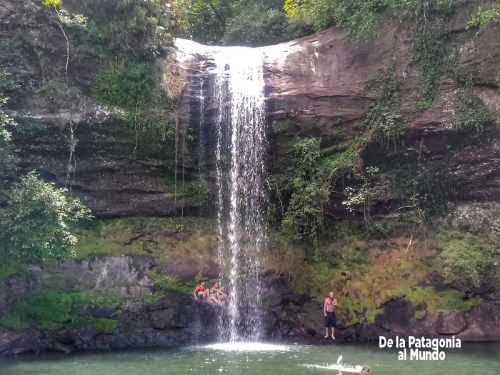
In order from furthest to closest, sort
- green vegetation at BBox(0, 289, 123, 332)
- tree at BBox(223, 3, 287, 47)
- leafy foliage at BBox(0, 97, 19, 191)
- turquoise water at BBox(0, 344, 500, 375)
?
tree at BBox(223, 3, 287, 47), green vegetation at BBox(0, 289, 123, 332), leafy foliage at BBox(0, 97, 19, 191), turquoise water at BBox(0, 344, 500, 375)

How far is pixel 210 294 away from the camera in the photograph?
1376 centimetres

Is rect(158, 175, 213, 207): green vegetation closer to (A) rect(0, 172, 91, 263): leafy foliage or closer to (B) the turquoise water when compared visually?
(A) rect(0, 172, 91, 263): leafy foliage

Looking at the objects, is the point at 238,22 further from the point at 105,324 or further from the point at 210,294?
the point at 105,324

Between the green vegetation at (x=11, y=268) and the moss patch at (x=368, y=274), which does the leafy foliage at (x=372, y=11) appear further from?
the green vegetation at (x=11, y=268)

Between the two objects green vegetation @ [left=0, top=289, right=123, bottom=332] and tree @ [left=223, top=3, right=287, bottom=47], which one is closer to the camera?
green vegetation @ [left=0, top=289, right=123, bottom=332]

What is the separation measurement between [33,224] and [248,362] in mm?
5008

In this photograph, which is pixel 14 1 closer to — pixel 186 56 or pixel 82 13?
pixel 82 13

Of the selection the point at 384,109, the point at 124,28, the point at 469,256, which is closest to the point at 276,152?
the point at 384,109

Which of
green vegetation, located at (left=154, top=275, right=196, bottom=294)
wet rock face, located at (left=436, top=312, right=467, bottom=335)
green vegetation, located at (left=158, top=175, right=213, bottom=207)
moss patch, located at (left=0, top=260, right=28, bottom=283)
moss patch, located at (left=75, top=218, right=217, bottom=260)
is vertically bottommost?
wet rock face, located at (left=436, top=312, right=467, bottom=335)

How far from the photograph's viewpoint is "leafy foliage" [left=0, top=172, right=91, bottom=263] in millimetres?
10945

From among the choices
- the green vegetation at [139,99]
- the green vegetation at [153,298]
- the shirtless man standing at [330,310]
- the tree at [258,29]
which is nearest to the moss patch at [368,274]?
the shirtless man standing at [330,310]

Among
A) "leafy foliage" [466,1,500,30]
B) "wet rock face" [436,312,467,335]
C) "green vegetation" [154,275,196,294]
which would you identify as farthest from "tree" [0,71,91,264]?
"leafy foliage" [466,1,500,30]

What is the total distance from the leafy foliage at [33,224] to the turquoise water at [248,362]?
2.18m

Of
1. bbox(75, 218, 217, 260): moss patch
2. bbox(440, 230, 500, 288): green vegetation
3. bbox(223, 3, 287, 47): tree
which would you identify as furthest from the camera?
bbox(223, 3, 287, 47): tree
